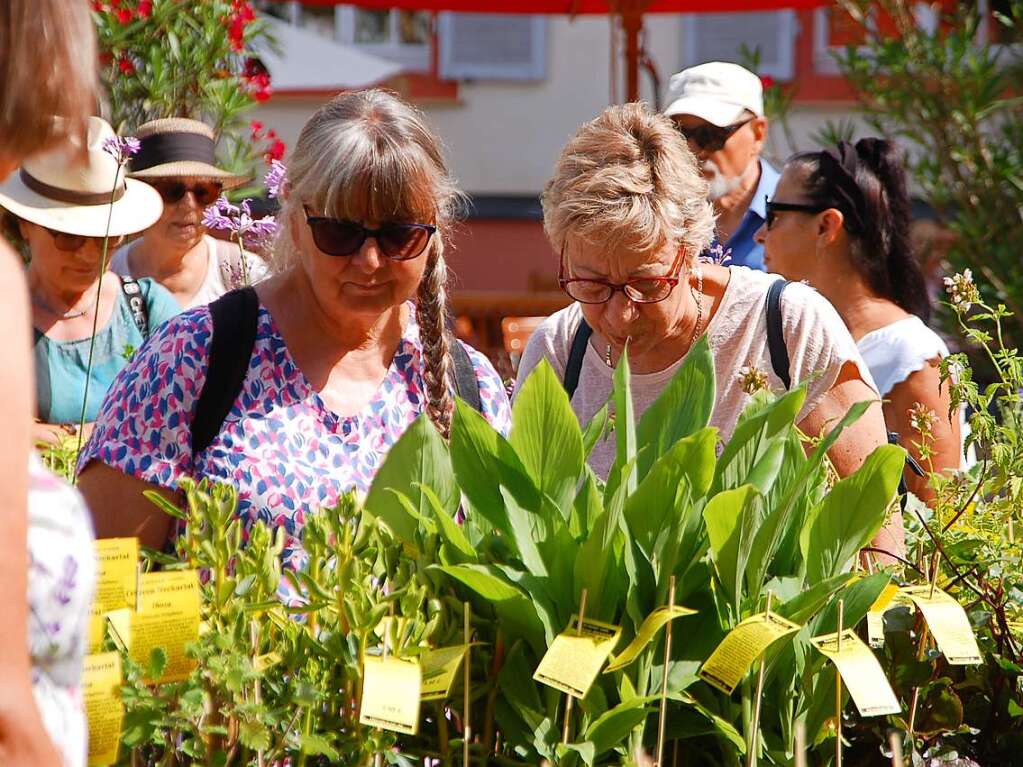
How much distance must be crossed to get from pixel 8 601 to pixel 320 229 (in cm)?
113

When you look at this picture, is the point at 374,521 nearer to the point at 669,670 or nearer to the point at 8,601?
the point at 669,670

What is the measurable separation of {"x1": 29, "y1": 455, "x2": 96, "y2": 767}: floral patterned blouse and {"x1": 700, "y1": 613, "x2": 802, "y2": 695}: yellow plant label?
0.61 meters

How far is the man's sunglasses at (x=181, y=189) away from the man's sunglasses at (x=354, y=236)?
1.91 meters

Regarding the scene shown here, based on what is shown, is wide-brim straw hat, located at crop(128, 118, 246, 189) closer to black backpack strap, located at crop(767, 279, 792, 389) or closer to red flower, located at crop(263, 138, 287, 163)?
red flower, located at crop(263, 138, 287, 163)

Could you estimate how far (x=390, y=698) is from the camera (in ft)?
4.21

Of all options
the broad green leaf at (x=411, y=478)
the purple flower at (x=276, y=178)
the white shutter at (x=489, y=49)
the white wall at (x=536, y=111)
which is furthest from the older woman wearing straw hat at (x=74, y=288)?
the white shutter at (x=489, y=49)

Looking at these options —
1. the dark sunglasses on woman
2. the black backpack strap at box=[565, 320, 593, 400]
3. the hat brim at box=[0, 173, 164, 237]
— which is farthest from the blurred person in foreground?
the dark sunglasses on woman

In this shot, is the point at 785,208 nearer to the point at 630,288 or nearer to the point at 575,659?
the point at 630,288

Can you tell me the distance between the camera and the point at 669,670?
1426mm

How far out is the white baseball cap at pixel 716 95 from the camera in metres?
3.61

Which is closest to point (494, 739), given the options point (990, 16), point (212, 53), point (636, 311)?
point (636, 311)

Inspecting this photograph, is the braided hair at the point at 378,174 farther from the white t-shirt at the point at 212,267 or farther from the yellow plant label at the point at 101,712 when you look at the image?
the white t-shirt at the point at 212,267

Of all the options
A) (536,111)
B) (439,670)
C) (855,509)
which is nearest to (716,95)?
(855,509)

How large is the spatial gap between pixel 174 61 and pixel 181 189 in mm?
800
